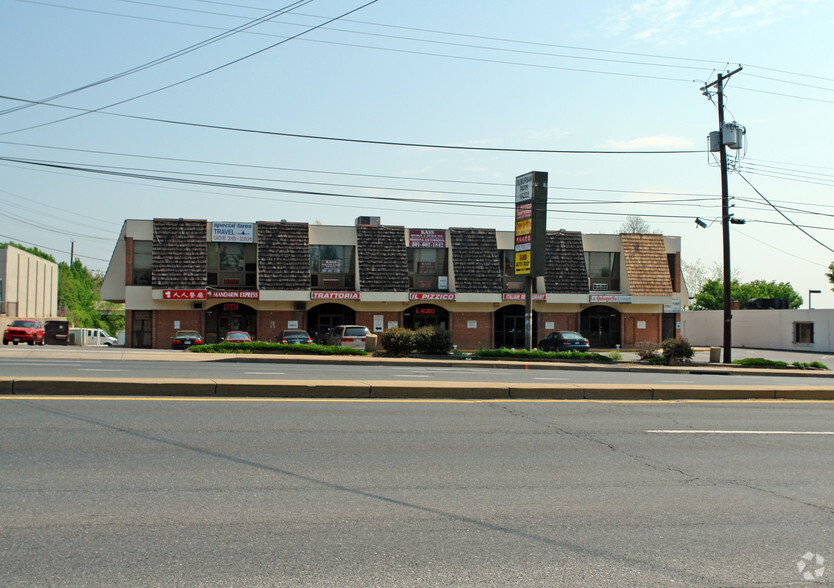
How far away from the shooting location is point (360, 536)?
18.0 feet

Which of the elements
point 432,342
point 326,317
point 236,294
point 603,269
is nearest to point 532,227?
point 432,342

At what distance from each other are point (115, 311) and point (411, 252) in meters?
84.1

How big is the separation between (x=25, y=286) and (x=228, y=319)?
1636 inches

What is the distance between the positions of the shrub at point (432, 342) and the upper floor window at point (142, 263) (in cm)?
1886

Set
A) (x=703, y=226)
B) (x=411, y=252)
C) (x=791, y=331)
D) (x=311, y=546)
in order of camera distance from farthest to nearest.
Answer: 1. (x=791, y=331)
2. (x=411, y=252)
3. (x=703, y=226)
4. (x=311, y=546)

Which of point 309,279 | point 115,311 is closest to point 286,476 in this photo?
point 309,279

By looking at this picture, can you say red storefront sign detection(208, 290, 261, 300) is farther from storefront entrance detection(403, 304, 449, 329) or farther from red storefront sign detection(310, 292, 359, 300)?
storefront entrance detection(403, 304, 449, 329)

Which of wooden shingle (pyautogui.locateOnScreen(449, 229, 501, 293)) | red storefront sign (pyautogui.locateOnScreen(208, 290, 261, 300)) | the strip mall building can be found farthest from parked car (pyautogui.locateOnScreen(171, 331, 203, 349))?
wooden shingle (pyautogui.locateOnScreen(449, 229, 501, 293))

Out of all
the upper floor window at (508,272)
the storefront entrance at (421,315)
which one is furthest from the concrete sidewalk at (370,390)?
the upper floor window at (508,272)

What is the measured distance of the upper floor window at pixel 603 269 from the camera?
4691cm

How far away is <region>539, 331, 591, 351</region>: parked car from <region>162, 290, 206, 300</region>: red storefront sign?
19.3m

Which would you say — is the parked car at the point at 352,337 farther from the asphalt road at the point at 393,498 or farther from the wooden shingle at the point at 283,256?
the asphalt road at the point at 393,498

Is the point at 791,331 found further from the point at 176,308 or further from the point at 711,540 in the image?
the point at 711,540

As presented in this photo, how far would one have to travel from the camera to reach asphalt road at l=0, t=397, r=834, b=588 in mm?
4918
